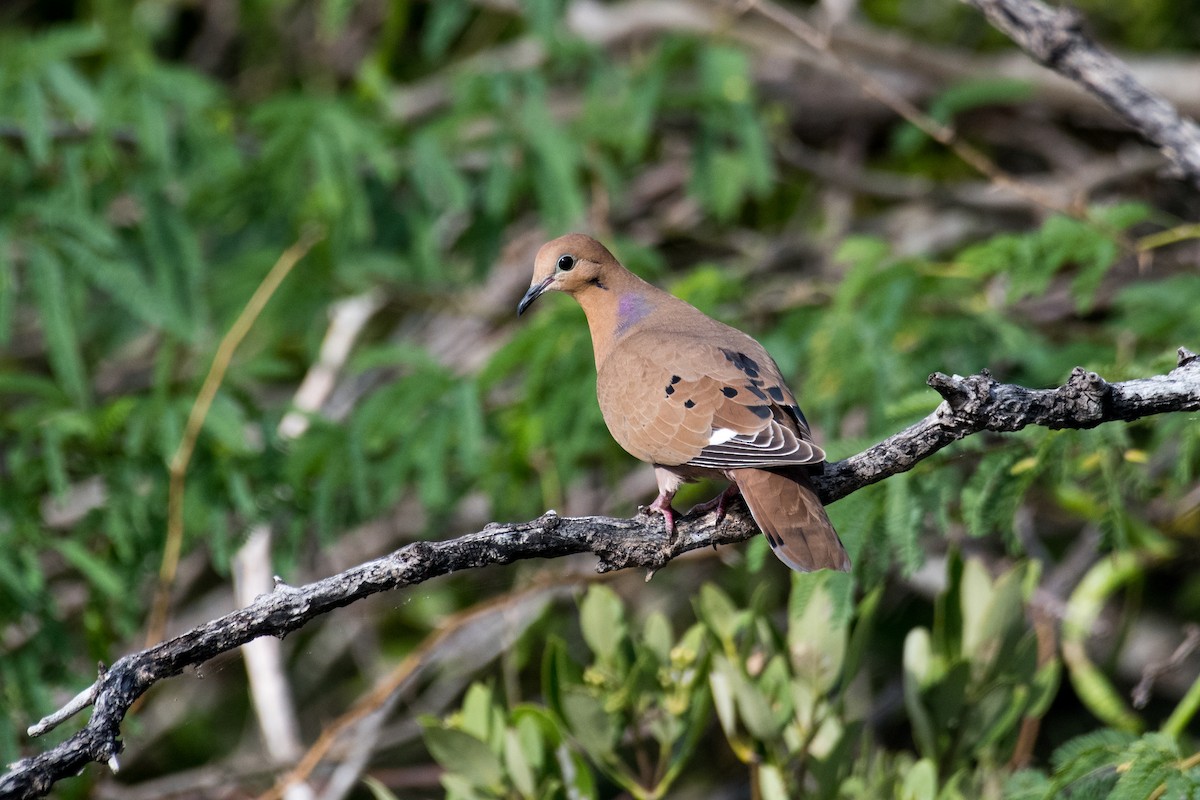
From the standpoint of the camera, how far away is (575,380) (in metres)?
4.82

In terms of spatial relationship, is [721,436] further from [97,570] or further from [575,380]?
[97,570]

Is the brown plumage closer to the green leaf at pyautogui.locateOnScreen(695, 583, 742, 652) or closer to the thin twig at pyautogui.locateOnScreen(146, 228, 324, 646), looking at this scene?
the green leaf at pyautogui.locateOnScreen(695, 583, 742, 652)

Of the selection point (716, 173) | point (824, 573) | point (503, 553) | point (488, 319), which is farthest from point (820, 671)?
point (488, 319)

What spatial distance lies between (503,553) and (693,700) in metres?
1.12

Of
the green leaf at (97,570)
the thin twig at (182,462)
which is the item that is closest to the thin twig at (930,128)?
the thin twig at (182,462)

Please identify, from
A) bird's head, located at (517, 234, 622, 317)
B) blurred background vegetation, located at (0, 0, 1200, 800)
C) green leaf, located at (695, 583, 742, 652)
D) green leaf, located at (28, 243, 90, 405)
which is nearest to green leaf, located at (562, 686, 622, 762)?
blurred background vegetation, located at (0, 0, 1200, 800)

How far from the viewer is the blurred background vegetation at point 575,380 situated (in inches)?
137

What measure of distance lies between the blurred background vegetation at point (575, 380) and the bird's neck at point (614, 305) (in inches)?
21.3

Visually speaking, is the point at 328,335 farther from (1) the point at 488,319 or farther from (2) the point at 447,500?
(2) the point at 447,500

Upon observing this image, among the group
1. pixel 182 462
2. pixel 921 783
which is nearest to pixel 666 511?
pixel 921 783

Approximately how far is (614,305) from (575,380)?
2.12 ft

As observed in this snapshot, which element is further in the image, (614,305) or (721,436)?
(614,305)

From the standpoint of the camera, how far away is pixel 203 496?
473 centimetres

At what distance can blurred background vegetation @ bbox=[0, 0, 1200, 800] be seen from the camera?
3.48 m
